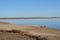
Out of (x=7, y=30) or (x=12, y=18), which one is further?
(x=12, y=18)

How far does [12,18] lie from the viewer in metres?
2.71

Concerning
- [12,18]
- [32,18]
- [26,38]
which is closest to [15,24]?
[12,18]

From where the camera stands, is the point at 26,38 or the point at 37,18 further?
the point at 37,18

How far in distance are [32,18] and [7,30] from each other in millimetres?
559

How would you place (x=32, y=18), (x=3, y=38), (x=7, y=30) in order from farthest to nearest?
1. (x=32, y=18)
2. (x=7, y=30)
3. (x=3, y=38)

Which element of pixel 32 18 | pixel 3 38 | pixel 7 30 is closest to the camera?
pixel 3 38

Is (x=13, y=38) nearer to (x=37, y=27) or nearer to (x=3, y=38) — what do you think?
(x=3, y=38)

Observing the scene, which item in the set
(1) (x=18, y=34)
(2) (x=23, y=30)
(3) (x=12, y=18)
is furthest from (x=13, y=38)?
(3) (x=12, y=18)

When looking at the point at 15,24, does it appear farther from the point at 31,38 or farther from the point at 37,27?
the point at 31,38

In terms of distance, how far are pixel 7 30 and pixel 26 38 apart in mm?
335

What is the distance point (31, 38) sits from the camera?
232 centimetres

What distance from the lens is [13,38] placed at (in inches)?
88.1

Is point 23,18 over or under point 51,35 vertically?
over

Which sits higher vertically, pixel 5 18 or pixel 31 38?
pixel 5 18
